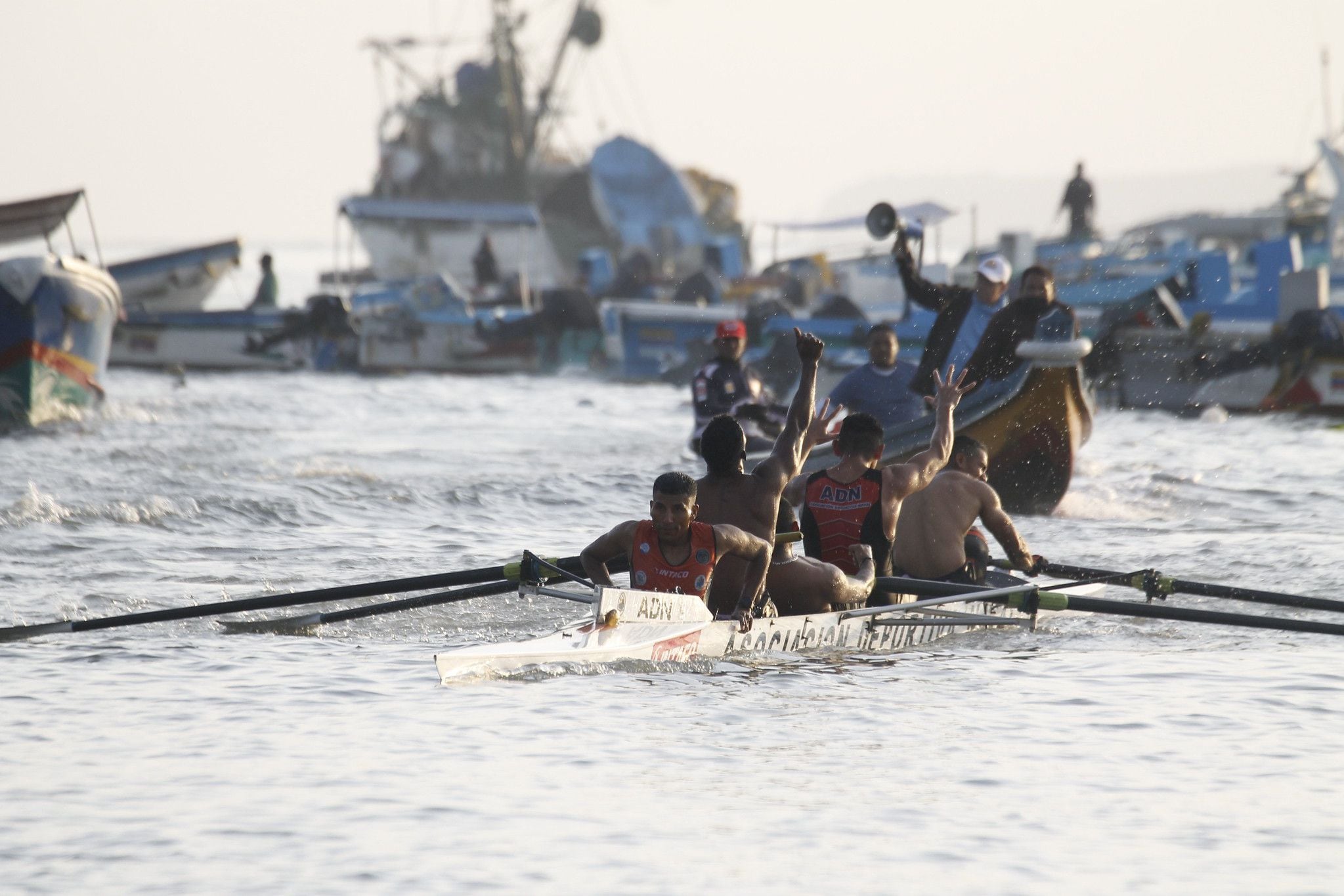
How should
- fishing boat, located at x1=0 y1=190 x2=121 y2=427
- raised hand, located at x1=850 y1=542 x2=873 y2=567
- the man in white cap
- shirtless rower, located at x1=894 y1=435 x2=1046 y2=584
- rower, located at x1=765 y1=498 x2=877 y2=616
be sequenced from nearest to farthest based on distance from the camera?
1. rower, located at x1=765 y1=498 x2=877 y2=616
2. raised hand, located at x1=850 y1=542 x2=873 y2=567
3. shirtless rower, located at x1=894 y1=435 x2=1046 y2=584
4. the man in white cap
5. fishing boat, located at x1=0 y1=190 x2=121 y2=427

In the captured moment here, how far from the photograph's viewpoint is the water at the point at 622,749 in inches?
215

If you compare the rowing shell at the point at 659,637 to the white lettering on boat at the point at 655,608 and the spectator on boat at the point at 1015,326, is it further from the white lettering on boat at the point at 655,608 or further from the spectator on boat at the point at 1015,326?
A: the spectator on boat at the point at 1015,326

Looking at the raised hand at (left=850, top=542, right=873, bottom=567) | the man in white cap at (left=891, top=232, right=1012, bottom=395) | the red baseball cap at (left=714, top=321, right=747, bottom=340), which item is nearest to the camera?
the raised hand at (left=850, top=542, right=873, bottom=567)

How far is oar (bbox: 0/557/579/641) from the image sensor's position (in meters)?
8.46

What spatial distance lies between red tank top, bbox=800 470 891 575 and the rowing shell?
0.43 meters

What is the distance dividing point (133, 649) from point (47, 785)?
2.54 meters

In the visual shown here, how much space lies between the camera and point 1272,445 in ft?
67.1

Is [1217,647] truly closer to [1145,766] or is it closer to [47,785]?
[1145,766]

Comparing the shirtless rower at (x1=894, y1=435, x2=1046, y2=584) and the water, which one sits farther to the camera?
the shirtless rower at (x1=894, y1=435, x2=1046, y2=584)

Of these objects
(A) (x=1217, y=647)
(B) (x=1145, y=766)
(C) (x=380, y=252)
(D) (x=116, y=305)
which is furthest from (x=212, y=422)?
(C) (x=380, y=252)

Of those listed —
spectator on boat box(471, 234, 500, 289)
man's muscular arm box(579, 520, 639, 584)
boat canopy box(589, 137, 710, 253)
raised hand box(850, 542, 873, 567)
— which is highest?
boat canopy box(589, 137, 710, 253)

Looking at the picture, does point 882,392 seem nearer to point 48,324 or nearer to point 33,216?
point 48,324

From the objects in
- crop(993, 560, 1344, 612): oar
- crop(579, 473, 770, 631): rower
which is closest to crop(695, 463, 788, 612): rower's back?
crop(579, 473, 770, 631): rower

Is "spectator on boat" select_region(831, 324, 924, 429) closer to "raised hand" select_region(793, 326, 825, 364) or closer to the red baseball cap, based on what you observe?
the red baseball cap
